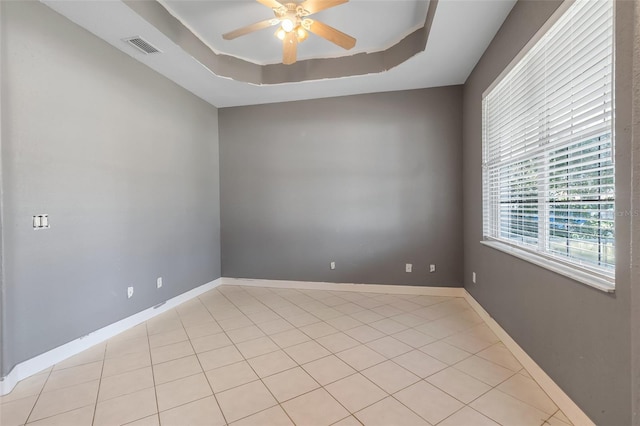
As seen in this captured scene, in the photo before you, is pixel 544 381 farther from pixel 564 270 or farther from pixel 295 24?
pixel 295 24

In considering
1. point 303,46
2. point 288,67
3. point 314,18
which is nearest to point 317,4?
point 314,18

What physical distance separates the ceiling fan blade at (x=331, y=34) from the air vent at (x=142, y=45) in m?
1.58

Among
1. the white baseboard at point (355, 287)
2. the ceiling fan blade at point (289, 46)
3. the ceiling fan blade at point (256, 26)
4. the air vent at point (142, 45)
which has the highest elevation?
the air vent at point (142, 45)

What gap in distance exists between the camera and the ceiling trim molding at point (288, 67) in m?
2.47

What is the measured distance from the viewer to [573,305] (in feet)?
4.75

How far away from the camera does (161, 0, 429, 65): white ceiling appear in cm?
237

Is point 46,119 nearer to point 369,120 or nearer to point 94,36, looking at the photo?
point 94,36

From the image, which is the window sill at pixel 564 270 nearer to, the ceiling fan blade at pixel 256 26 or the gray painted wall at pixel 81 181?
the ceiling fan blade at pixel 256 26

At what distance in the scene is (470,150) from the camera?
320cm

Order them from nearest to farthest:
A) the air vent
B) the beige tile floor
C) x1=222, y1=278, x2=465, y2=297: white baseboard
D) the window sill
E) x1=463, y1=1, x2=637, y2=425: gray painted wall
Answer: x1=463, y1=1, x2=637, y2=425: gray painted wall
the window sill
the beige tile floor
the air vent
x1=222, y1=278, x2=465, y2=297: white baseboard

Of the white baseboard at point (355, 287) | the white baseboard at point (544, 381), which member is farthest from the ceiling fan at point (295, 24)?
the white baseboard at point (355, 287)

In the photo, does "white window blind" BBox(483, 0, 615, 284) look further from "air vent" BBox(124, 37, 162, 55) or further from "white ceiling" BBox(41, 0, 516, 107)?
"air vent" BBox(124, 37, 162, 55)

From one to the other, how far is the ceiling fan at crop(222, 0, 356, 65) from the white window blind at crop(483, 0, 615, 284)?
4.55 ft

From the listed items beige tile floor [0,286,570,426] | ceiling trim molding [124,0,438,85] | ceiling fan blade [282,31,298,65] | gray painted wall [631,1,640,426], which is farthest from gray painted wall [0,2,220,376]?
gray painted wall [631,1,640,426]
